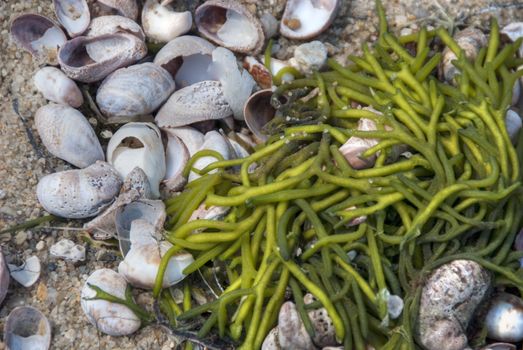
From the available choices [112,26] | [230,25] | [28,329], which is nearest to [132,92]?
[112,26]

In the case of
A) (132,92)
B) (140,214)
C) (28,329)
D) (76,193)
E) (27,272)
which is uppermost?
(132,92)

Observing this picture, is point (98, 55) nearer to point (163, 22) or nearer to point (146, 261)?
point (163, 22)

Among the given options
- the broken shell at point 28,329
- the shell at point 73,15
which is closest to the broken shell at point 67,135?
the shell at point 73,15

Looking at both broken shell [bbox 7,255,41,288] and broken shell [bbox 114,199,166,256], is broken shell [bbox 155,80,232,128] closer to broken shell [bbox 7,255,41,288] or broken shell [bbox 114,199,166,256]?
broken shell [bbox 114,199,166,256]

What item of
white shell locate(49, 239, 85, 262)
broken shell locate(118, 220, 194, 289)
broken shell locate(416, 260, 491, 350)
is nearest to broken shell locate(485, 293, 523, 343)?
broken shell locate(416, 260, 491, 350)

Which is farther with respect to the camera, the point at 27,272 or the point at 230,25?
the point at 230,25

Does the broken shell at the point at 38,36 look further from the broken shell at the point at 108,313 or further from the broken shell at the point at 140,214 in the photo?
the broken shell at the point at 108,313

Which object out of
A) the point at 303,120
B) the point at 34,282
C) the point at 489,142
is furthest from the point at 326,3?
the point at 34,282
